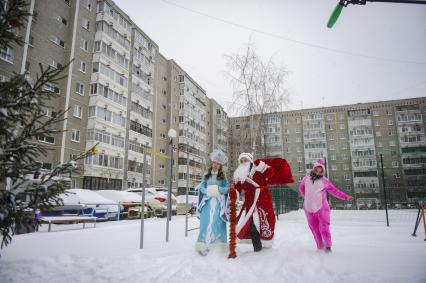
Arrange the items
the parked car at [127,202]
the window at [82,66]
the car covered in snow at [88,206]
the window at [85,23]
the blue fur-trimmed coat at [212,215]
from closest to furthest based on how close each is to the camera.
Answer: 1. the blue fur-trimmed coat at [212,215]
2. the car covered in snow at [88,206]
3. the parked car at [127,202]
4. the window at [82,66]
5. the window at [85,23]

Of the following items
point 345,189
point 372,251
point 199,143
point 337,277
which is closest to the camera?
point 337,277

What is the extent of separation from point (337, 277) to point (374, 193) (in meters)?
62.9

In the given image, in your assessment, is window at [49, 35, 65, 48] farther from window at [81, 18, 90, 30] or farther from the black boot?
the black boot

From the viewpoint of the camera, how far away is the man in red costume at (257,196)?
573 cm

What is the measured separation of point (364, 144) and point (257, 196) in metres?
63.8

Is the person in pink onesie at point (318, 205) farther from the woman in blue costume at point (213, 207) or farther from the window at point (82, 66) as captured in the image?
the window at point (82, 66)

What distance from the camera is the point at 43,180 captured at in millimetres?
4223

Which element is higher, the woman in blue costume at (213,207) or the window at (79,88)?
the window at (79,88)

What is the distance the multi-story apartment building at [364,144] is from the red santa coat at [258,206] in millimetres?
50601

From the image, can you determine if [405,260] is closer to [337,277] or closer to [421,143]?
[337,277]

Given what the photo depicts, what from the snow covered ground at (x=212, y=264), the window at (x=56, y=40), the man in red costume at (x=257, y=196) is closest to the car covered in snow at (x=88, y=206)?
the snow covered ground at (x=212, y=264)

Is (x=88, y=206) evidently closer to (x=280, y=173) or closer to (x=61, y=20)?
(x=280, y=173)

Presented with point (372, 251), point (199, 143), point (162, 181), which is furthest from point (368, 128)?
point (372, 251)

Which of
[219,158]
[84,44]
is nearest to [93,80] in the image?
[84,44]
